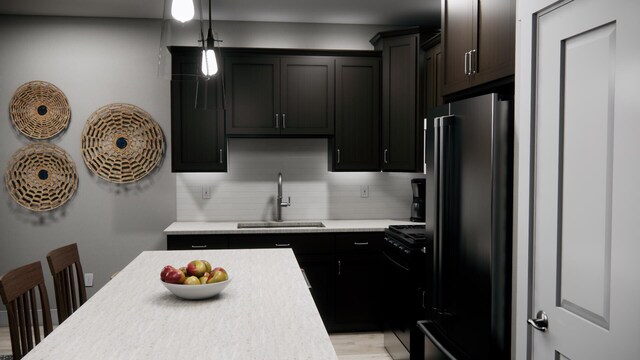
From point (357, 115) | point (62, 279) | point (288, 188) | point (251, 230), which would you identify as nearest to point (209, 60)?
point (62, 279)

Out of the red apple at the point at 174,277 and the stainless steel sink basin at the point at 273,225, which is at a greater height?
the red apple at the point at 174,277

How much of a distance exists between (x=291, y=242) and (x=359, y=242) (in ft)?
1.86

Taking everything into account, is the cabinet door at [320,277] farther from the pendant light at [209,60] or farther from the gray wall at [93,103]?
the pendant light at [209,60]

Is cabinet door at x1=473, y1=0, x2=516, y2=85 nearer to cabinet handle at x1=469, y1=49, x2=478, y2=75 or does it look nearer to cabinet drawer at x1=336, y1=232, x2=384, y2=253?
cabinet handle at x1=469, y1=49, x2=478, y2=75

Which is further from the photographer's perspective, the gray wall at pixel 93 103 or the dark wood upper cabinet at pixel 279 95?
the gray wall at pixel 93 103

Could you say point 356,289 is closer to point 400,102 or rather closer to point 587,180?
point 400,102

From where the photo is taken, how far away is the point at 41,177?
14.9ft

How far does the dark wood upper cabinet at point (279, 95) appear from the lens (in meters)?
4.32

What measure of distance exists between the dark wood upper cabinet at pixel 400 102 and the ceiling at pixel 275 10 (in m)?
0.25

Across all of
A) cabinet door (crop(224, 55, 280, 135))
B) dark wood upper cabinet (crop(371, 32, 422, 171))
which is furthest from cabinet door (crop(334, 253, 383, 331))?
cabinet door (crop(224, 55, 280, 135))

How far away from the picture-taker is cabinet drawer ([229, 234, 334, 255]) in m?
4.12

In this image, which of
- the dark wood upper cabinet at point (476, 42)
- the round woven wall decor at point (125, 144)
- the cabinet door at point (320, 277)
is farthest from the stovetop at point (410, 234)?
the round woven wall decor at point (125, 144)

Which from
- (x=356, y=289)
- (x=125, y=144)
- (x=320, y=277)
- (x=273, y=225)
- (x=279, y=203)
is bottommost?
(x=356, y=289)

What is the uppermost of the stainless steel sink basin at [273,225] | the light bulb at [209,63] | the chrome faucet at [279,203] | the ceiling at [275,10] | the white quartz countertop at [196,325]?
the ceiling at [275,10]
